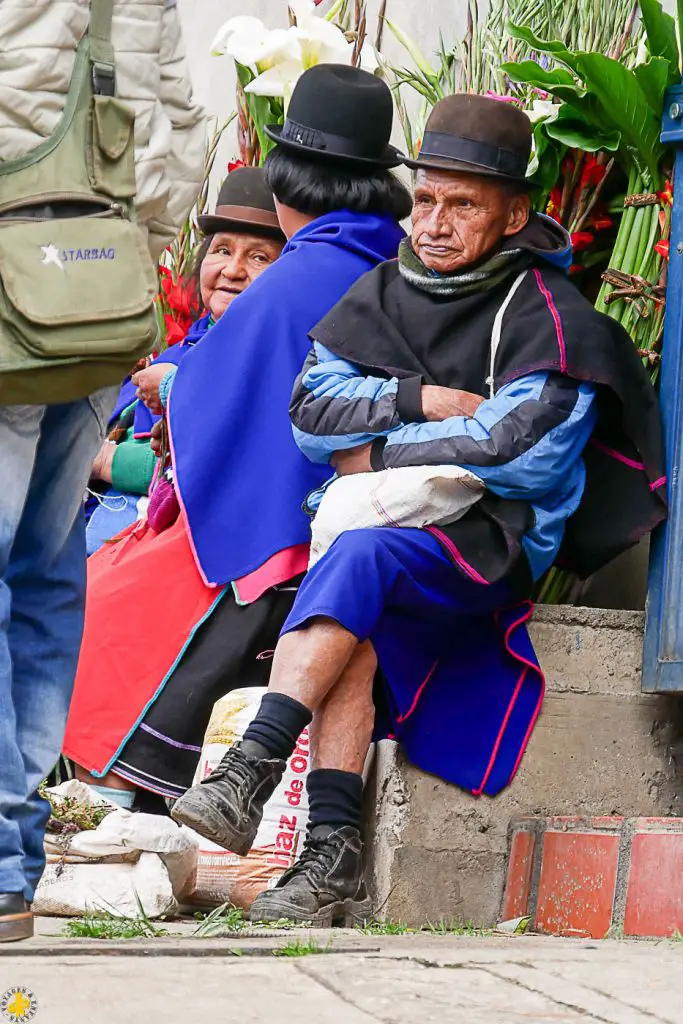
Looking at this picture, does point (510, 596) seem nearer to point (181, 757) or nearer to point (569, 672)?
point (569, 672)

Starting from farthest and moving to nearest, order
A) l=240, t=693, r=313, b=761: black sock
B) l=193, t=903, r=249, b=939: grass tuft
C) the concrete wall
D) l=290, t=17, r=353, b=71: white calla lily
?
l=290, t=17, r=353, b=71: white calla lily, the concrete wall, l=240, t=693, r=313, b=761: black sock, l=193, t=903, r=249, b=939: grass tuft

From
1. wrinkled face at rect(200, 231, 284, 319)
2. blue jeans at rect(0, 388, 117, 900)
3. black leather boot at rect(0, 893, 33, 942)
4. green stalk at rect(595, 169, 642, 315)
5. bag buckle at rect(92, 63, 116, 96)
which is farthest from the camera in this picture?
wrinkled face at rect(200, 231, 284, 319)

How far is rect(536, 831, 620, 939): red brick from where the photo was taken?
3670 mm

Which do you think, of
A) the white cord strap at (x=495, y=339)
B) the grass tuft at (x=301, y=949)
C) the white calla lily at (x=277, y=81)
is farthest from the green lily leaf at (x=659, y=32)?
the grass tuft at (x=301, y=949)

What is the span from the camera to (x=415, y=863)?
12.7 feet

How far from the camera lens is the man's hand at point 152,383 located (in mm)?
4828

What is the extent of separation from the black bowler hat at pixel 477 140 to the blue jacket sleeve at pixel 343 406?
1.73 feet

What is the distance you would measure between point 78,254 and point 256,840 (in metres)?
1.59

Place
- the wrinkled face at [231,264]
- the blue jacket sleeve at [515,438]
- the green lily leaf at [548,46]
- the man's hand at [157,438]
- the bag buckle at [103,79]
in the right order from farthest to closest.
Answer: the wrinkled face at [231,264] < the man's hand at [157,438] < the green lily leaf at [548,46] < the blue jacket sleeve at [515,438] < the bag buckle at [103,79]

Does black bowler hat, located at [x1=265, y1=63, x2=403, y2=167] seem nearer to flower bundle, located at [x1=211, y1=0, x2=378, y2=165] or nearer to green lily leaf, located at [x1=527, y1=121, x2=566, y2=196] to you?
green lily leaf, located at [x1=527, y1=121, x2=566, y2=196]

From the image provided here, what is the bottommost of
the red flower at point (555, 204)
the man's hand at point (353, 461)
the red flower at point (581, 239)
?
the man's hand at point (353, 461)

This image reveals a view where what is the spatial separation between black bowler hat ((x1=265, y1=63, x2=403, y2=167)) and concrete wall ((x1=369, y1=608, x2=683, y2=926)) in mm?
1292

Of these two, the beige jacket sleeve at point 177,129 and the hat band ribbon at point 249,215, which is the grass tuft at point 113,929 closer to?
the beige jacket sleeve at point 177,129

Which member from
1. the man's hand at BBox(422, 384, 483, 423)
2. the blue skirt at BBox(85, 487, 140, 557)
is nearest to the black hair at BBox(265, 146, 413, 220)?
the man's hand at BBox(422, 384, 483, 423)
